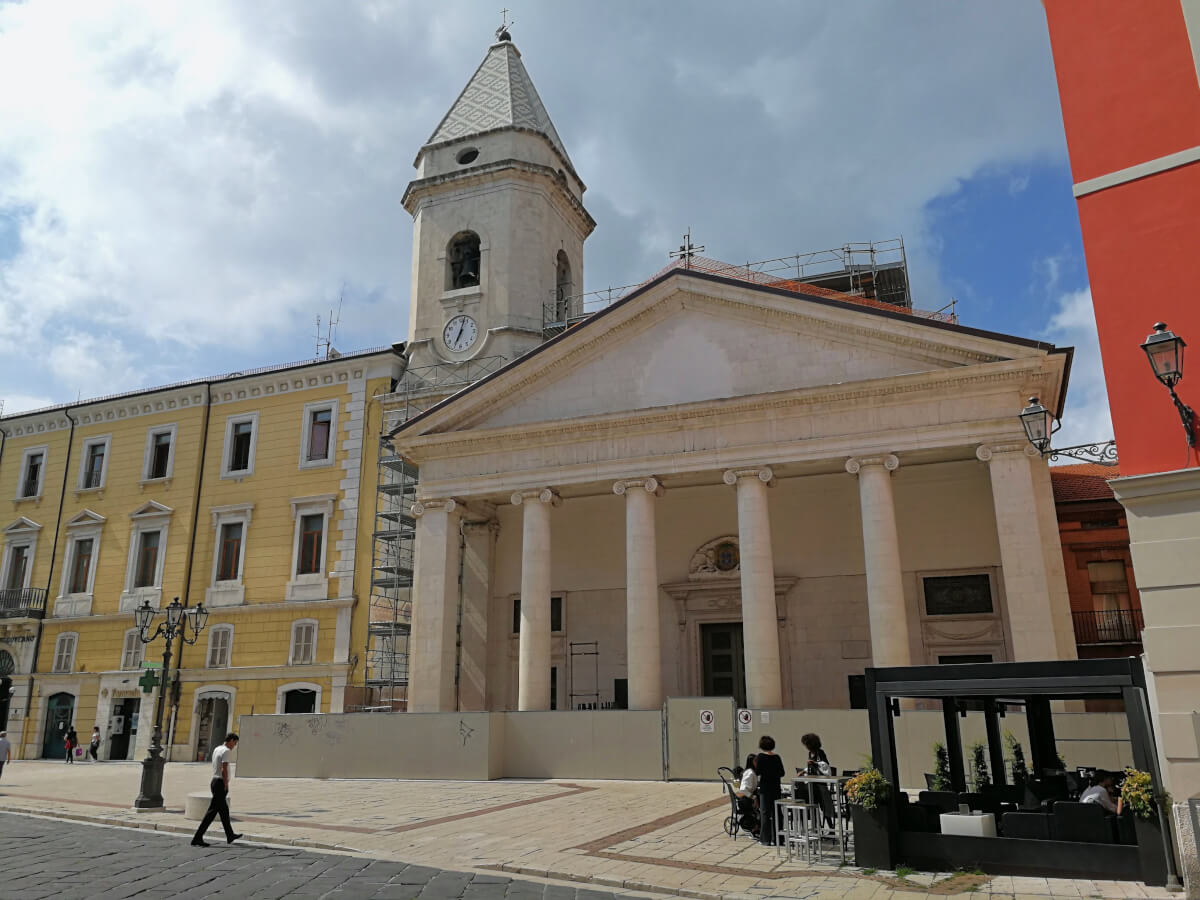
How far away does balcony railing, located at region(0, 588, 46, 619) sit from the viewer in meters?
33.4

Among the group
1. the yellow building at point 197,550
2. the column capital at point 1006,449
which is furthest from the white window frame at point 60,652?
the column capital at point 1006,449

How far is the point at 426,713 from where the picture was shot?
2108 cm

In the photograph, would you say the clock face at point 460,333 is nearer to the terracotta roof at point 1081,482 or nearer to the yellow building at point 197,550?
the yellow building at point 197,550

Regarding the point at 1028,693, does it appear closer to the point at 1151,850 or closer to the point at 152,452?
the point at 1151,850

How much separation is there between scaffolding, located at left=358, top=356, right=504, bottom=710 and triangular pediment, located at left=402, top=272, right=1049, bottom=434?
14.5 ft

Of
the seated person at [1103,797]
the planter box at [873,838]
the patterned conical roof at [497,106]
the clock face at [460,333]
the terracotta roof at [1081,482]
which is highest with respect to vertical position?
the patterned conical roof at [497,106]

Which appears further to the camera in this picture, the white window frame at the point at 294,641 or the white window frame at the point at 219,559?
the white window frame at the point at 219,559

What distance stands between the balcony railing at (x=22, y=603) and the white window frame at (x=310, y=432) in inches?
468

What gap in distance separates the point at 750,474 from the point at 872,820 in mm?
11911

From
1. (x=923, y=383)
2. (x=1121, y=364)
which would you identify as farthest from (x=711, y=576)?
(x=1121, y=364)

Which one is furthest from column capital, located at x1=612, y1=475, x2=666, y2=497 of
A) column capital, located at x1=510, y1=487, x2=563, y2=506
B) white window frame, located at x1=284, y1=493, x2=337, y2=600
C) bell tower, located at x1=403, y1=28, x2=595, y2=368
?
white window frame, located at x1=284, y1=493, x2=337, y2=600

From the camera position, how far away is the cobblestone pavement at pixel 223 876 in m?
8.73

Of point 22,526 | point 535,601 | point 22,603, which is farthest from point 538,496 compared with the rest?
point 22,526

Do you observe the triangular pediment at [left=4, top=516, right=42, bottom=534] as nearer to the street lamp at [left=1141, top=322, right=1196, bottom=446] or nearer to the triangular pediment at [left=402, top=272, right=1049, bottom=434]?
the triangular pediment at [left=402, top=272, right=1049, bottom=434]
